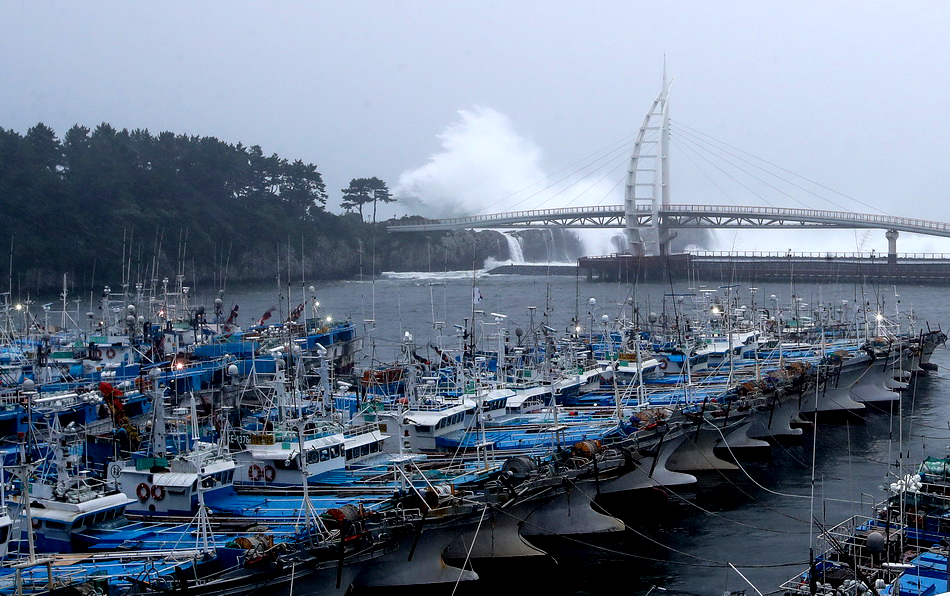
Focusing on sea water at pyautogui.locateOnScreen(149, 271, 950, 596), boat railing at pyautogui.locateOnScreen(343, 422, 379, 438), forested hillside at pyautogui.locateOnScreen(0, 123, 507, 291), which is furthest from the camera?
forested hillside at pyautogui.locateOnScreen(0, 123, 507, 291)

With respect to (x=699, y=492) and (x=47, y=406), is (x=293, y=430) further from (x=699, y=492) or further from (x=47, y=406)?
(x=699, y=492)

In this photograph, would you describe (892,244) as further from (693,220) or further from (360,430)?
(360,430)

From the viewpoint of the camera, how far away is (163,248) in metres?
77.8

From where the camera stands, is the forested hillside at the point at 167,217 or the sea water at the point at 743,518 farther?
the forested hillside at the point at 167,217

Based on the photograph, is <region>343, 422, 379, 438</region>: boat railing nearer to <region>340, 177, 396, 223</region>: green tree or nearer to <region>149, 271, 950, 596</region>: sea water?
<region>149, 271, 950, 596</region>: sea water

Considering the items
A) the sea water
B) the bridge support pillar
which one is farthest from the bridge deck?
the sea water

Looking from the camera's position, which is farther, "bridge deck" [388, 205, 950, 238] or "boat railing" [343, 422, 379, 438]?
"bridge deck" [388, 205, 950, 238]

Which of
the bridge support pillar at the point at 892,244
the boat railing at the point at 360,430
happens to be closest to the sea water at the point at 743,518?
the boat railing at the point at 360,430

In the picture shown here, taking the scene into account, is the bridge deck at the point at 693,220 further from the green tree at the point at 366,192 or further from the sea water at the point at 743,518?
the sea water at the point at 743,518

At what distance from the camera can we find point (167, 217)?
8038 centimetres

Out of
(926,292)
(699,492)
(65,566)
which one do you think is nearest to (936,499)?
(699,492)

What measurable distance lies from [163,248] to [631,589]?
6711 cm

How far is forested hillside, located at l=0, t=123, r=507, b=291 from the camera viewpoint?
72188mm

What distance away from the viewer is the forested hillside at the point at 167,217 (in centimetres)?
7219
